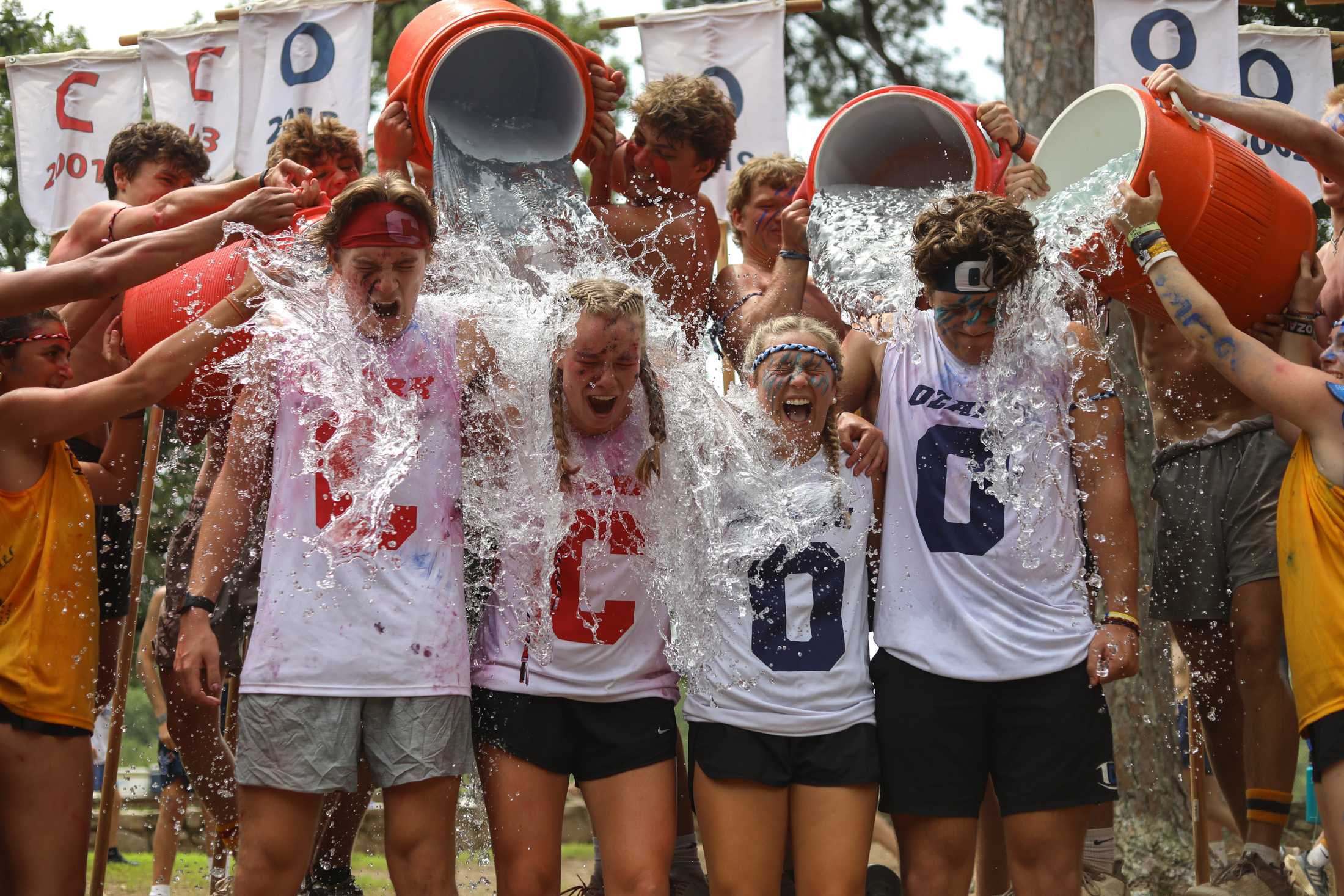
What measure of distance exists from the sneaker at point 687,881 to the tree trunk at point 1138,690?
273 centimetres

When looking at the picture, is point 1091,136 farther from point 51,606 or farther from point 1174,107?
point 51,606

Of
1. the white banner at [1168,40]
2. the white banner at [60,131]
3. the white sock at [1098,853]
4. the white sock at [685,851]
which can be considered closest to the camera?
the white sock at [685,851]

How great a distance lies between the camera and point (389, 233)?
3.08 meters

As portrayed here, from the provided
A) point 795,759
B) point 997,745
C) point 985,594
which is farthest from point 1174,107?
point 795,759

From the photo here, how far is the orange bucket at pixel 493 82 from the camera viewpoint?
3.64m

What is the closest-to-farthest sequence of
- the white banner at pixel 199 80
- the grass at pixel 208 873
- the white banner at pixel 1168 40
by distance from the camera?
the grass at pixel 208 873 → the white banner at pixel 1168 40 → the white banner at pixel 199 80

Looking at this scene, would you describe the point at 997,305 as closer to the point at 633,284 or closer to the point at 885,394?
the point at 885,394

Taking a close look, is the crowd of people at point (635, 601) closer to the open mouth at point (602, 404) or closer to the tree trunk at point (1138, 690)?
the open mouth at point (602, 404)

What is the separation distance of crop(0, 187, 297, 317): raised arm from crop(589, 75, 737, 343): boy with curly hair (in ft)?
3.41

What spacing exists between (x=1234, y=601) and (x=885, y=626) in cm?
136

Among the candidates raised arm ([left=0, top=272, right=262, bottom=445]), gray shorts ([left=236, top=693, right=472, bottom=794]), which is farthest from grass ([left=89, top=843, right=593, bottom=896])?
raised arm ([left=0, top=272, right=262, bottom=445])

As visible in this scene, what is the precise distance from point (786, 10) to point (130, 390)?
489cm

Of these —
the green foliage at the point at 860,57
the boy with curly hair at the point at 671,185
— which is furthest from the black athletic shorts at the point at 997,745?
the green foliage at the point at 860,57

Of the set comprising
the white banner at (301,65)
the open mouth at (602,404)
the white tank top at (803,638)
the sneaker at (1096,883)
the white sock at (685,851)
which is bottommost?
the sneaker at (1096,883)
